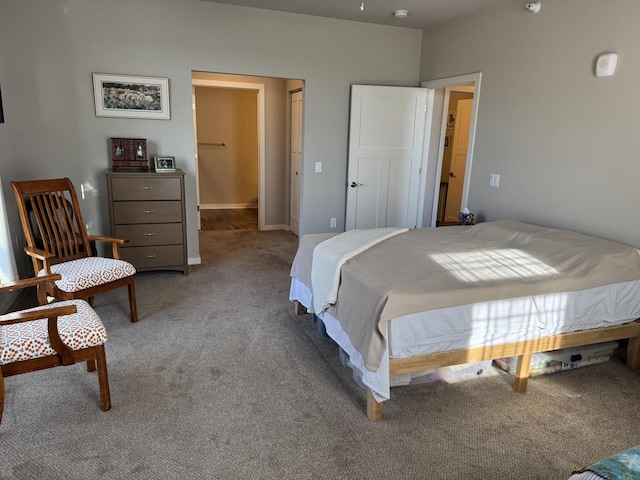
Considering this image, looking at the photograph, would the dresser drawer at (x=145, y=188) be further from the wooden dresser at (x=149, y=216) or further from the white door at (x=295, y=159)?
the white door at (x=295, y=159)

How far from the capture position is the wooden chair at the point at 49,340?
6.42ft

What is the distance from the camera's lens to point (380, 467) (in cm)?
196

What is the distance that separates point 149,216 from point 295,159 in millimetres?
2619

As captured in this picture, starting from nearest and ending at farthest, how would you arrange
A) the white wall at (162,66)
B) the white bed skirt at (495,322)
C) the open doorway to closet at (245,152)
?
the white bed skirt at (495,322), the white wall at (162,66), the open doorway to closet at (245,152)

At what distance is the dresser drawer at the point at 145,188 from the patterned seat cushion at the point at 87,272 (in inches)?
37.0

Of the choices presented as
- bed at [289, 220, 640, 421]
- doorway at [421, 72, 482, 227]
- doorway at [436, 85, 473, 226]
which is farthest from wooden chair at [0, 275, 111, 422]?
doorway at [436, 85, 473, 226]

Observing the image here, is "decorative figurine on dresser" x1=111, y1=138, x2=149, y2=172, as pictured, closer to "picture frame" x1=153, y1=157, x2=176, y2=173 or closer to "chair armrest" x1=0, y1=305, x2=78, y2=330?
"picture frame" x1=153, y1=157, x2=176, y2=173

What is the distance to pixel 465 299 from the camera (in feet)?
7.34

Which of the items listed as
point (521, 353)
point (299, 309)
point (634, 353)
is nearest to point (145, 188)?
point (299, 309)

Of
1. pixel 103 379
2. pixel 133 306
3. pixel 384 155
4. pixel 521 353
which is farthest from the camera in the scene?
pixel 384 155

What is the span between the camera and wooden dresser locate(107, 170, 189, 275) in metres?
4.01

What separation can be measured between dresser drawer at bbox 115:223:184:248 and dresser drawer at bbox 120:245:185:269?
5 cm

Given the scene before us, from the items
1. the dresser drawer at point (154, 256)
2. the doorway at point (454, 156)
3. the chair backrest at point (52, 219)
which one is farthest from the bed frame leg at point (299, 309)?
the doorway at point (454, 156)

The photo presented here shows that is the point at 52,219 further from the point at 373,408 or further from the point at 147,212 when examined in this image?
the point at 373,408
